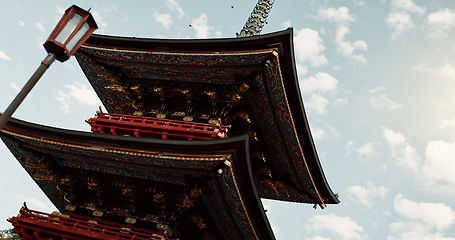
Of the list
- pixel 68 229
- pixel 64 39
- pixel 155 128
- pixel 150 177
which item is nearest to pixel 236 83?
pixel 155 128

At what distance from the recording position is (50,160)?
13742 mm

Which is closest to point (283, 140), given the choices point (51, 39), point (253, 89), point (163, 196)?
point (253, 89)

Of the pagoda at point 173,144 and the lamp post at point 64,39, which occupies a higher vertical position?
the pagoda at point 173,144

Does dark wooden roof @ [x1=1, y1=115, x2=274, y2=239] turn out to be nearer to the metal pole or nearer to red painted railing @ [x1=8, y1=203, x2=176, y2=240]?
red painted railing @ [x1=8, y1=203, x2=176, y2=240]

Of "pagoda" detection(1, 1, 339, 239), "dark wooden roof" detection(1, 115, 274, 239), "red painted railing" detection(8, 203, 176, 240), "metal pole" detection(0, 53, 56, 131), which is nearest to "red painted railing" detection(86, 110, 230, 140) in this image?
"pagoda" detection(1, 1, 339, 239)

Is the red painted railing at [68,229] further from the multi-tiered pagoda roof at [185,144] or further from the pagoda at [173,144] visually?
the multi-tiered pagoda roof at [185,144]

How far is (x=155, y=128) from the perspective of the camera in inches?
538

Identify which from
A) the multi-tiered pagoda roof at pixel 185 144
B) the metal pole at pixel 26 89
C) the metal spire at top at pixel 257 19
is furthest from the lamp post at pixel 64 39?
the metal spire at top at pixel 257 19

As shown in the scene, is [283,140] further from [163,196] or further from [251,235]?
[163,196]

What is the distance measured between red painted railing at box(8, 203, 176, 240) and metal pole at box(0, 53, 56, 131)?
7592 mm

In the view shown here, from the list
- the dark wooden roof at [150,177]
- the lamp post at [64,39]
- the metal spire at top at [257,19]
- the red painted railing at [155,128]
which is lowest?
the lamp post at [64,39]

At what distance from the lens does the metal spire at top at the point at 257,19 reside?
23.6 meters

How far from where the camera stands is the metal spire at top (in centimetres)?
2361

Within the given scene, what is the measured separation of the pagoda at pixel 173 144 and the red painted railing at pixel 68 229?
4cm
